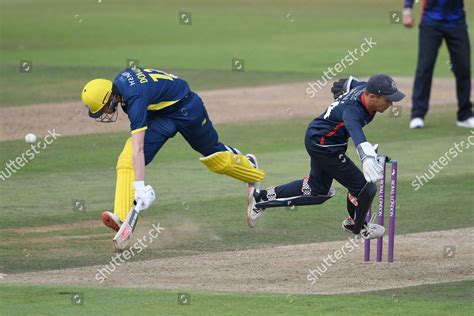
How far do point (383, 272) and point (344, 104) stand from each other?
5.69 ft

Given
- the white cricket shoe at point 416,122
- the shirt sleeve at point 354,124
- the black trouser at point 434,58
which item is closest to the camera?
the shirt sleeve at point 354,124

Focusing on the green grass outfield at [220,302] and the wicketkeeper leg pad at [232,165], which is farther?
the wicketkeeper leg pad at [232,165]

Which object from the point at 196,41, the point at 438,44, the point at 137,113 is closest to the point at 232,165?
the point at 137,113

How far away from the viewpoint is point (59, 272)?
11.5 meters

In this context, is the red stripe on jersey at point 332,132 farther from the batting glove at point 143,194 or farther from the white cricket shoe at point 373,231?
the batting glove at point 143,194

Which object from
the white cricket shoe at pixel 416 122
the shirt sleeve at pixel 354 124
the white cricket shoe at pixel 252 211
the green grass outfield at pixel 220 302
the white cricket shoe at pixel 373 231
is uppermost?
the shirt sleeve at pixel 354 124

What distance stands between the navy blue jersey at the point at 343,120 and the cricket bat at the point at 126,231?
2.04 m

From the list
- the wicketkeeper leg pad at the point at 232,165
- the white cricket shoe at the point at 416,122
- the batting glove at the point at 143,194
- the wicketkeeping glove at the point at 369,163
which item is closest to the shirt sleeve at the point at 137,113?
the batting glove at the point at 143,194

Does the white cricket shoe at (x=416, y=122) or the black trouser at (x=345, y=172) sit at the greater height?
the black trouser at (x=345, y=172)

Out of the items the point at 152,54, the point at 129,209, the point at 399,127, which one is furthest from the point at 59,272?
the point at 152,54

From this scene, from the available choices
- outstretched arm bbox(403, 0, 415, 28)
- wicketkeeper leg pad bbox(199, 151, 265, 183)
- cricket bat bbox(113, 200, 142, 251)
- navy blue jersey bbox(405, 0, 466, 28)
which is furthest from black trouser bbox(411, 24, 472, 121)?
cricket bat bbox(113, 200, 142, 251)

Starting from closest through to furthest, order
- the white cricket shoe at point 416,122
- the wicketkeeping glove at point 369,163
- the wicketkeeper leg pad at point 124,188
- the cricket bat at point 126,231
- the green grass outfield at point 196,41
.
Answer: the wicketkeeping glove at point 369,163
the cricket bat at point 126,231
the wicketkeeper leg pad at point 124,188
the white cricket shoe at point 416,122
the green grass outfield at point 196,41

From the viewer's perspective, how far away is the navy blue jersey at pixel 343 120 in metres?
11.3

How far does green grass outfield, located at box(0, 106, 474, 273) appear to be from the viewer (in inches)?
508
